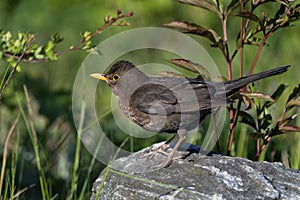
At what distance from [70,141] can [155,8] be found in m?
3.02

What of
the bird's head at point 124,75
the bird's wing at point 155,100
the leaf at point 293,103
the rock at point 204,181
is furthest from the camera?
the bird's head at point 124,75

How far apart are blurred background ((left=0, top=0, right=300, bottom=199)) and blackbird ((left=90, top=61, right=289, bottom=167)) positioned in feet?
1.22

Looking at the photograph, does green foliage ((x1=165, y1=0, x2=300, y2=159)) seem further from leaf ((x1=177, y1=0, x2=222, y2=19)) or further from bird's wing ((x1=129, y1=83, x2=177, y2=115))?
bird's wing ((x1=129, y1=83, x2=177, y2=115))

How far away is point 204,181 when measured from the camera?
4207 millimetres

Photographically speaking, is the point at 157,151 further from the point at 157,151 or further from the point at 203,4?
the point at 203,4

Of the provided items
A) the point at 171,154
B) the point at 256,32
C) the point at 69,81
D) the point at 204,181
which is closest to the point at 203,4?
the point at 256,32

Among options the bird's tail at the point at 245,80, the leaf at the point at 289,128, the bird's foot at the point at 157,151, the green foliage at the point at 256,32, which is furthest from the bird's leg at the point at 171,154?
the leaf at the point at 289,128

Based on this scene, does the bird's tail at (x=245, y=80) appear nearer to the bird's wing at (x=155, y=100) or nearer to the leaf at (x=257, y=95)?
the leaf at (x=257, y=95)

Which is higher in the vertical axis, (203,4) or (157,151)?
(203,4)

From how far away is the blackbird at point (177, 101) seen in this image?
490 centimetres

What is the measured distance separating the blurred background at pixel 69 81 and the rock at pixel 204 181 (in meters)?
0.79

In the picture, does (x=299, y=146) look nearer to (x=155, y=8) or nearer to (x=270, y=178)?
(x=270, y=178)

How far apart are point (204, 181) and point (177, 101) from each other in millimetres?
1034

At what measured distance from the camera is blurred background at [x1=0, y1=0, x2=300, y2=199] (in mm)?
5832
